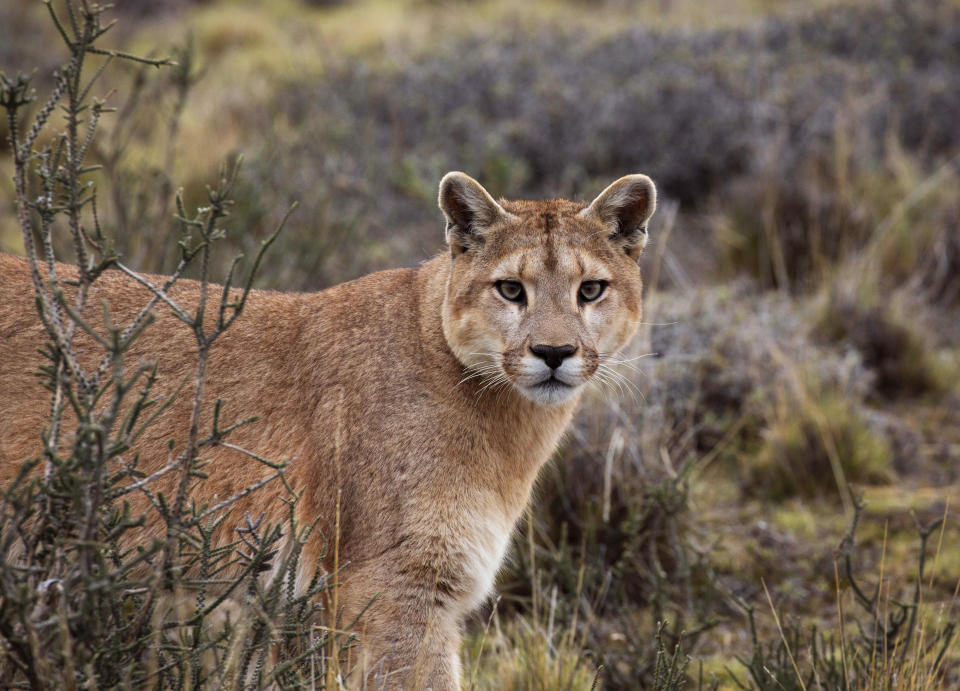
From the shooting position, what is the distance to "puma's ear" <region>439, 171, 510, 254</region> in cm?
415

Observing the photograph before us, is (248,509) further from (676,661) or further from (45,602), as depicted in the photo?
(676,661)

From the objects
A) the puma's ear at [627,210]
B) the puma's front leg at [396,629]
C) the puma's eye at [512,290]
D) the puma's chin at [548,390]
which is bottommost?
the puma's front leg at [396,629]

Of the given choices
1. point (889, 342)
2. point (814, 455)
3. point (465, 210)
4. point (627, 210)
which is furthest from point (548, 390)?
point (889, 342)

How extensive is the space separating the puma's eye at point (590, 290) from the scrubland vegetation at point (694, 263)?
0.93 m

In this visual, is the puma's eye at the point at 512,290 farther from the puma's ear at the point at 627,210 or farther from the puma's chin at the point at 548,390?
the puma's ear at the point at 627,210

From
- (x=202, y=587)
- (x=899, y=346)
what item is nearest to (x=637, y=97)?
(x=899, y=346)

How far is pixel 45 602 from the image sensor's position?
2.62m

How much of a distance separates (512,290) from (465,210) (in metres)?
0.44

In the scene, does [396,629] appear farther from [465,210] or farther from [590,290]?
[465,210]

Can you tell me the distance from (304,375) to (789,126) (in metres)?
7.89

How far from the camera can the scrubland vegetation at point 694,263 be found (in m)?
4.83

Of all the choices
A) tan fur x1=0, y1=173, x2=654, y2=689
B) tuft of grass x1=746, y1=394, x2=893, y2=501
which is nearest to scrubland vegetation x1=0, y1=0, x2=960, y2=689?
tuft of grass x1=746, y1=394, x2=893, y2=501

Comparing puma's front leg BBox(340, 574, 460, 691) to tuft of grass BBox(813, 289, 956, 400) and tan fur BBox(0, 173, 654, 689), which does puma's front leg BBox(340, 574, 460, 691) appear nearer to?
tan fur BBox(0, 173, 654, 689)

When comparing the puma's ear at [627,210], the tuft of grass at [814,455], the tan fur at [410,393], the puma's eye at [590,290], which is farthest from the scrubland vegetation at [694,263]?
the puma's eye at [590,290]
